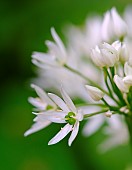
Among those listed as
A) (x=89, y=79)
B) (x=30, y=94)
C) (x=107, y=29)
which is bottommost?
(x=30, y=94)

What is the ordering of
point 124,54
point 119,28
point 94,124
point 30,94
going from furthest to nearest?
point 30,94, point 94,124, point 119,28, point 124,54

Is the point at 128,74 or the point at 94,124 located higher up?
the point at 128,74

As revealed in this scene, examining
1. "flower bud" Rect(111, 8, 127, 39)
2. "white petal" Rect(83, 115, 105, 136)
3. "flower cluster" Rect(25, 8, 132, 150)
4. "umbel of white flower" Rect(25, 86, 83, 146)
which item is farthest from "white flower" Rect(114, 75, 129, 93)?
"white petal" Rect(83, 115, 105, 136)

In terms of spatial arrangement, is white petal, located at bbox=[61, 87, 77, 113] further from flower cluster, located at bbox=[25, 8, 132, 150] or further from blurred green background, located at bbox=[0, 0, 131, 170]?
blurred green background, located at bbox=[0, 0, 131, 170]

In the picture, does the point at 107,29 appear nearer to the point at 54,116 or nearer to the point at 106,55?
the point at 106,55

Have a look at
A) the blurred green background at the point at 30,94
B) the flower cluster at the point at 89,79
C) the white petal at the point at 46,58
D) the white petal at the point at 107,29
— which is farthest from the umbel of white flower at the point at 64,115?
the blurred green background at the point at 30,94

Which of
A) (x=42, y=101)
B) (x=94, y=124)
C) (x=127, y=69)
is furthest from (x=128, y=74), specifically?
(x=94, y=124)

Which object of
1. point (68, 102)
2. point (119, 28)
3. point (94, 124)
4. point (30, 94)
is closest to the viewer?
point (68, 102)
